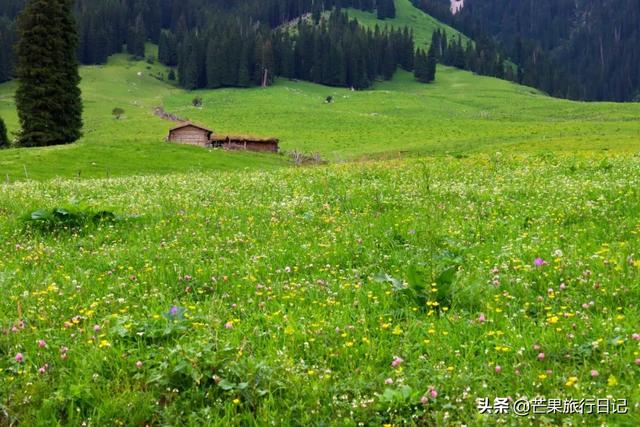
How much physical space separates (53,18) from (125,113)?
2458 inches

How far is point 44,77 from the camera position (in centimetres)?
6091

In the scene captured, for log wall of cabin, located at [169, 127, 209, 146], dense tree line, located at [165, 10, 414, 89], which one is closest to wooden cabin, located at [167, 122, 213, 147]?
log wall of cabin, located at [169, 127, 209, 146]

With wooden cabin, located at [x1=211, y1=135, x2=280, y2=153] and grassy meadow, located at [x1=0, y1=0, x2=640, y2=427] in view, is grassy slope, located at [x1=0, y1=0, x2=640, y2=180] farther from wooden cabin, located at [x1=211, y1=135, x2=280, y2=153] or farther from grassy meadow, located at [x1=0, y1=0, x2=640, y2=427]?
grassy meadow, located at [x1=0, y1=0, x2=640, y2=427]

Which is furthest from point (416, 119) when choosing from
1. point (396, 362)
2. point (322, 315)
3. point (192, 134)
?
point (396, 362)

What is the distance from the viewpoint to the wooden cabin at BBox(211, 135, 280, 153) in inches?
2943

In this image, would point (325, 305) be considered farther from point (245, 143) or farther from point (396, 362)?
point (245, 143)

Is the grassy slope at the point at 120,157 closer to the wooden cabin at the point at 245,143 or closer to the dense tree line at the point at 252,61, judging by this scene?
the wooden cabin at the point at 245,143

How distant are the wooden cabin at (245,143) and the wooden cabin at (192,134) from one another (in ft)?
3.20

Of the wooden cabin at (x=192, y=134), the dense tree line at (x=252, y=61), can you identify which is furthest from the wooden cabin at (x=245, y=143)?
the dense tree line at (x=252, y=61)

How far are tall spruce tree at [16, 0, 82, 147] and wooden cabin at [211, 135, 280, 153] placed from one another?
18733 mm

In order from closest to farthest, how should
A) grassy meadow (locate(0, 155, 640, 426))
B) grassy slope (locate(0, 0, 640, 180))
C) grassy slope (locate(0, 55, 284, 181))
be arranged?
1. grassy meadow (locate(0, 155, 640, 426))
2. grassy slope (locate(0, 55, 284, 181))
3. grassy slope (locate(0, 0, 640, 180))

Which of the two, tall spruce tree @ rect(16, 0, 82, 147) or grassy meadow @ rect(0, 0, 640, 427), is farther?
tall spruce tree @ rect(16, 0, 82, 147)

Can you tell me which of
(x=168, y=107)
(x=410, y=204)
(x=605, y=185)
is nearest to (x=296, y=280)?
(x=410, y=204)

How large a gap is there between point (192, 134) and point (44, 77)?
1982 cm
